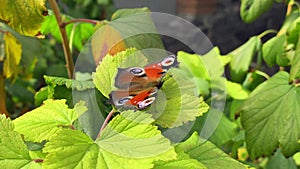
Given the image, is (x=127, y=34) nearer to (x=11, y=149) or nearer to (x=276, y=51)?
(x=11, y=149)

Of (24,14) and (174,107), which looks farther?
(24,14)

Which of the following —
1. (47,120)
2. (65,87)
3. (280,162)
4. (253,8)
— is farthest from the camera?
(253,8)

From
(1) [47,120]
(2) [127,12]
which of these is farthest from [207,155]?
(2) [127,12]

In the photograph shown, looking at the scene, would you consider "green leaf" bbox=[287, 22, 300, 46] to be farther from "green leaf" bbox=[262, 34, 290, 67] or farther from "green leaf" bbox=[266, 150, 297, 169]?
"green leaf" bbox=[266, 150, 297, 169]

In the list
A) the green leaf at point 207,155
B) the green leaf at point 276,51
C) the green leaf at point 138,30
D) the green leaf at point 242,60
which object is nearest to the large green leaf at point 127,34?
the green leaf at point 138,30

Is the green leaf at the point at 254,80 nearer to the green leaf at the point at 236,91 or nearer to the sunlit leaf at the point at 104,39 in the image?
the green leaf at the point at 236,91

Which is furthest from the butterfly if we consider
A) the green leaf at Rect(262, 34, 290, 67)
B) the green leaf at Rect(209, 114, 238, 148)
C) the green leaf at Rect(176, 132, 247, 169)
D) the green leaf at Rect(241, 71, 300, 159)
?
the green leaf at Rect(262, 34, 290, 67)

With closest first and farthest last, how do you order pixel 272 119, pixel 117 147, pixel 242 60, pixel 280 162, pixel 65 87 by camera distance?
pixel 117 147
pixel 65 87
pixel 272 119
pixel 280 162
pixel 242 60
